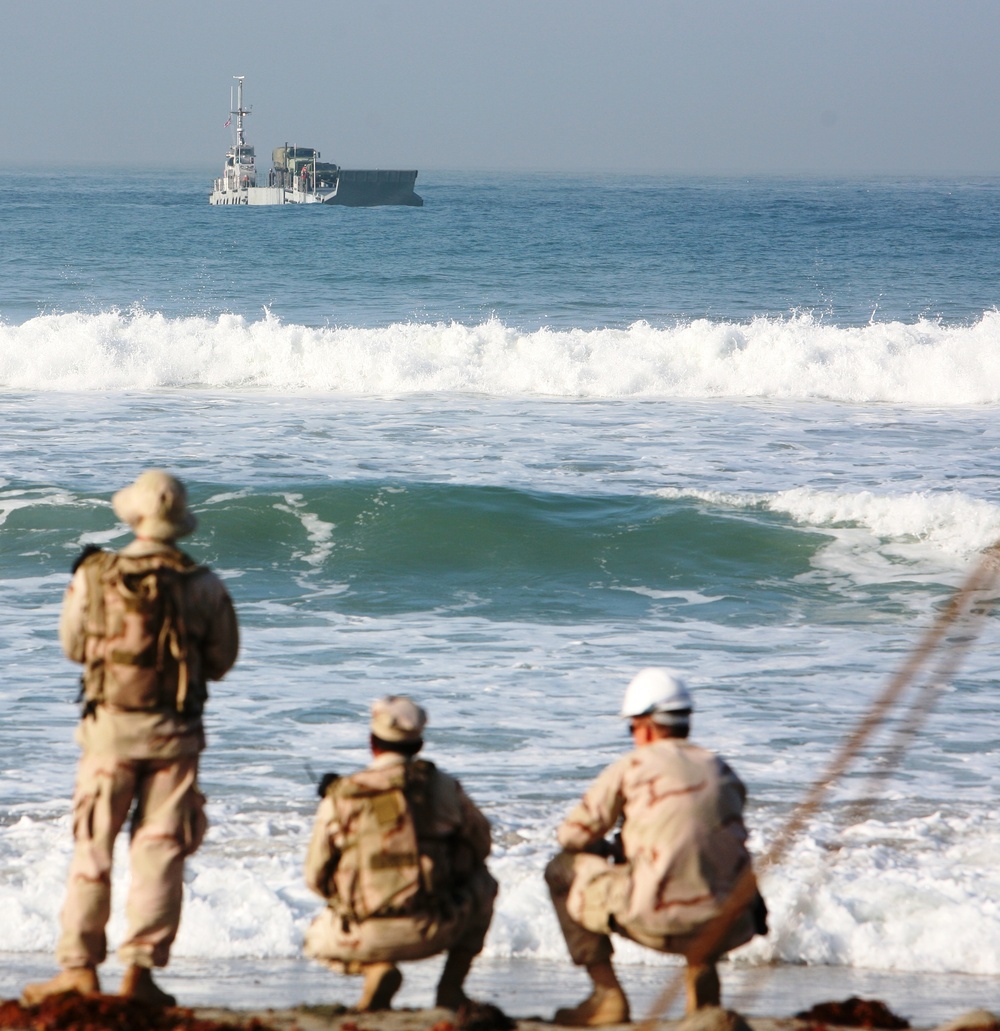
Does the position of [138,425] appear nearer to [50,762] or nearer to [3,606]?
[3,606]

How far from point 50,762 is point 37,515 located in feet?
25.4

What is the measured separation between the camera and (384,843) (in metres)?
4.19

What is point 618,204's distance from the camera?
334ft

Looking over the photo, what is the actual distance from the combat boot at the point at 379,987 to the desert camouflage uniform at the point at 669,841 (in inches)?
24.0

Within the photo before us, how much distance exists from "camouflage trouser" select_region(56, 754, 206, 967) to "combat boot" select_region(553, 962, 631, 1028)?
119 cm

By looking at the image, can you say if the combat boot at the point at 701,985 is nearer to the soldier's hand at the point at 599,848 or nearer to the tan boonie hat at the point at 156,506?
the soldier's hand at the point at 599,848

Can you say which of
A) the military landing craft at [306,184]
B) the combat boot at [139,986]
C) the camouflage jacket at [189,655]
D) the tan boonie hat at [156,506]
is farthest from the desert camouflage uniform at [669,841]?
the military landing craft at [306,184]

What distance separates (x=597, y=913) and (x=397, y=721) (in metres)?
0.80

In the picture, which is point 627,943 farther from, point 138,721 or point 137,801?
point 138,721

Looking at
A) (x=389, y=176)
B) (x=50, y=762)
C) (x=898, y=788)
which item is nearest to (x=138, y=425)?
(x=50, y=762)

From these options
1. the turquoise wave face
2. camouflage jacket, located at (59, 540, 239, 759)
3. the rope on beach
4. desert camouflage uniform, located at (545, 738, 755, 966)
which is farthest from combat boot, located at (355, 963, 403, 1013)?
the turquoise wave face

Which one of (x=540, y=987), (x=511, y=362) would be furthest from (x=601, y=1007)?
(x=511, y=362)

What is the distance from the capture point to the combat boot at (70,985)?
14.0 feet

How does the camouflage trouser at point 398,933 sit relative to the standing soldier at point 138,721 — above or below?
below
